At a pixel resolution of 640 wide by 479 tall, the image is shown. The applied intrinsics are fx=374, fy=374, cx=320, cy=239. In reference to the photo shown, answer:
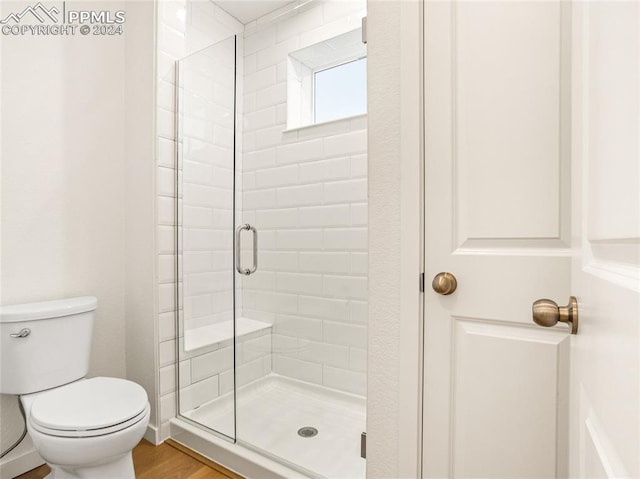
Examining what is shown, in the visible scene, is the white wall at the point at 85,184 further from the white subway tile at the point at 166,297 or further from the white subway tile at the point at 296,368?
the white subway tile at the point at 296,368

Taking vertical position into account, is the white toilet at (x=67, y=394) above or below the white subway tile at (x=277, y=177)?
below

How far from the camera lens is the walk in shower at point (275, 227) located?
6.53ft

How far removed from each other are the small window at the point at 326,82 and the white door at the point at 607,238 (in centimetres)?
150

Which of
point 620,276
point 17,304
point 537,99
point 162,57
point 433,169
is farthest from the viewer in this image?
point 162,57

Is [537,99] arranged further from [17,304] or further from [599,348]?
[17,304]

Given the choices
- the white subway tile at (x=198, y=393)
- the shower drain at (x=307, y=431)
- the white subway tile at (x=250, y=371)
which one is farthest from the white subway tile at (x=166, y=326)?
the shower drain at (x=307, y=431)

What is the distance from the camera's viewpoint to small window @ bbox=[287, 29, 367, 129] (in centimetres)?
208

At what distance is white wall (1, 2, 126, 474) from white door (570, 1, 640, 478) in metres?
2.02

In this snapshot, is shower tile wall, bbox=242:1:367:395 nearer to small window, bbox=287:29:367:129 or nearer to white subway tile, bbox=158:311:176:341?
small window, bbox=287:29:367:129

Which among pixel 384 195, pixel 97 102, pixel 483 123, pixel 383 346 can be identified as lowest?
pixel 383 346

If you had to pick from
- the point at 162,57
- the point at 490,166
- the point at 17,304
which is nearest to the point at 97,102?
the point at 162,57

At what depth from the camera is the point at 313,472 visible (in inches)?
59.1

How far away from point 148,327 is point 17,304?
0.55 meters

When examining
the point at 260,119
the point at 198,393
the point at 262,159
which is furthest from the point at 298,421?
the point at 260,119
